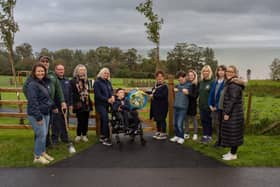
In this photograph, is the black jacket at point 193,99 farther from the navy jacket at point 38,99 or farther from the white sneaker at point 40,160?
the white sneaker at point 40,160

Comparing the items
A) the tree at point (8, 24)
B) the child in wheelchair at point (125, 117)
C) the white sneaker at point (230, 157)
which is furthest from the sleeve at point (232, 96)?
the tree at point (8, 24)

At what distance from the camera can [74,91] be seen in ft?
22.6

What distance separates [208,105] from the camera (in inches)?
265

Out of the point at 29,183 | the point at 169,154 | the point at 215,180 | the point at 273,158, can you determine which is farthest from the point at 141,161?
the point at 273,158

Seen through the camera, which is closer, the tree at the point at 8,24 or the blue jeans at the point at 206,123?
the blue jeans at the point at 206,123

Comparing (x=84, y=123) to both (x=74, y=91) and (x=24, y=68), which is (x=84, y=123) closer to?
(x=74, y=91)

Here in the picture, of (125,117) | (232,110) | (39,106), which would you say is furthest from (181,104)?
(39,106)

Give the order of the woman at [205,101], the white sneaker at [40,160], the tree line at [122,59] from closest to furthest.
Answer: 1. the white sneaker at [40,160]
2. the woman at [205,101]
3. the tree line at [122,59]

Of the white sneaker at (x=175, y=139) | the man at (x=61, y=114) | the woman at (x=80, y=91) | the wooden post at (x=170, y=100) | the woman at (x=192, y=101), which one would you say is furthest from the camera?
the wooden post at (x=170, y=100)

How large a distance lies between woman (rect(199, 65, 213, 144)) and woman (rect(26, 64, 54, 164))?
2.96 meters

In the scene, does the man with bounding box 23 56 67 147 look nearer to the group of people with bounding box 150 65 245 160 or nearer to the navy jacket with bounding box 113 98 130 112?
the navy jacket with bounding box 113 98 130 112

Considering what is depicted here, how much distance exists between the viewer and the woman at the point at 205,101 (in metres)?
6.72

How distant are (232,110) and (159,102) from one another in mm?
1940

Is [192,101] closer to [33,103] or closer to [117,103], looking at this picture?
[117,103]
